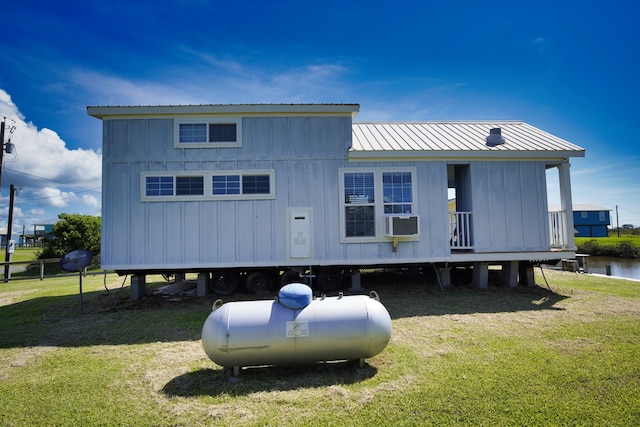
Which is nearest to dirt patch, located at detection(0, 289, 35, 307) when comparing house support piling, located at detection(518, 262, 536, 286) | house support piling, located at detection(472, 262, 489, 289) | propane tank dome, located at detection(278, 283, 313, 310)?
propane tank dome, located at detection(278, 283, 313, 310)

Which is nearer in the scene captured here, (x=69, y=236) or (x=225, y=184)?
(x=225, y=184)

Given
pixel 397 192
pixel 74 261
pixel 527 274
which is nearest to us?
pixel 74 261

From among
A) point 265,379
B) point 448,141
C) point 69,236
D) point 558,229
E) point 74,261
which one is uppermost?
point 448,141

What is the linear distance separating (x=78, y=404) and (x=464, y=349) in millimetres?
5155

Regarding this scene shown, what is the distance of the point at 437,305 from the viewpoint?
7934mm

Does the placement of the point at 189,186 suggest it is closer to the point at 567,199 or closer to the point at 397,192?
the point at 397,192

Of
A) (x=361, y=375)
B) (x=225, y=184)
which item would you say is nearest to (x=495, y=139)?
(x=225, y=184)

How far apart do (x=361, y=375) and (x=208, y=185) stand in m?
6.14

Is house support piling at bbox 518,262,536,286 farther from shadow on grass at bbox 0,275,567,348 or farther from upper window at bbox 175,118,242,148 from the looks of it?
upper window at bbox 175,118,242,148

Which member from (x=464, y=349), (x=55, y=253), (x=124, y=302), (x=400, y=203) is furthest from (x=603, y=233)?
(x=55, y=253)

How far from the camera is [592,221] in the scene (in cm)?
3988

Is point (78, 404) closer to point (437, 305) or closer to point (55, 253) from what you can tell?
point (437, 305)

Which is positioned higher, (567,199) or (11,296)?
(567,199)

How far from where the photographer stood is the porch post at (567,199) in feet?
30.5
